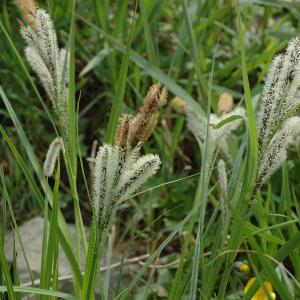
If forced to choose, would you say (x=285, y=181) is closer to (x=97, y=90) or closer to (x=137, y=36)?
(x=137, y=36)

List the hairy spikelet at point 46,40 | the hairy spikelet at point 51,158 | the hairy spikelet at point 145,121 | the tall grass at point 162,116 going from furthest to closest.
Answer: the tall grass at point 162,116, the hairy spikelet at point 51,158, the hairy spikelet at point 46,40, the hairy spikelet at point 145,121

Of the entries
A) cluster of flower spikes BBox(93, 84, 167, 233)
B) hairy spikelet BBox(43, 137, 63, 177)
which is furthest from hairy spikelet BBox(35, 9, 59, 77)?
cluster of flower spikes BBox(93, 84, 167, 233)

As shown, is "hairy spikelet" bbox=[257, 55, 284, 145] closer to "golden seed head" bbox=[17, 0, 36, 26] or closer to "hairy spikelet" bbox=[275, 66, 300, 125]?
"hairy spikelet" bbox=[275, 66, 300, 125]

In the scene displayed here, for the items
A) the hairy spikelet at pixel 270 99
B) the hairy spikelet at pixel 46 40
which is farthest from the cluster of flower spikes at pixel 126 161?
the hairy spikelet at pixel 46 40

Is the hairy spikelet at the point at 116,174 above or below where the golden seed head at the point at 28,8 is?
below

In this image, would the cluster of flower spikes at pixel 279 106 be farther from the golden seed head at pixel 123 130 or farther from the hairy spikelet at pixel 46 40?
the hairy spikelet at pixel 46 40

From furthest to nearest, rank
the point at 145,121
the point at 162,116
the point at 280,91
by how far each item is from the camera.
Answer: the point at 162,116, the point at 280,91, the point at 145,121

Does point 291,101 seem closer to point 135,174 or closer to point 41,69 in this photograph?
point 135,174

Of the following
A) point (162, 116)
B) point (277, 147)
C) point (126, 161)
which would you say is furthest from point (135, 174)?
point (162, 116)
